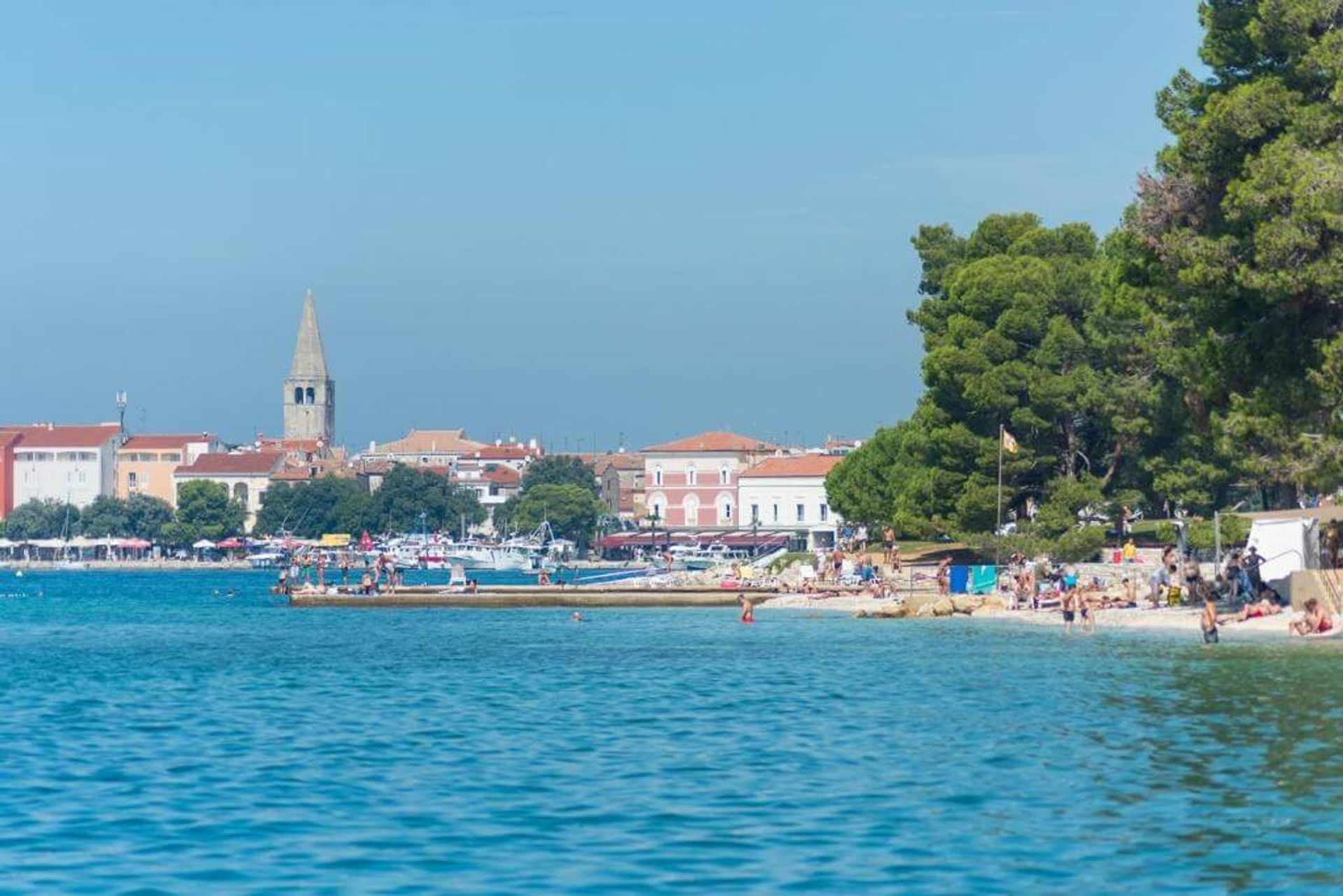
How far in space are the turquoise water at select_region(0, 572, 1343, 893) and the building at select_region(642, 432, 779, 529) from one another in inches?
5598

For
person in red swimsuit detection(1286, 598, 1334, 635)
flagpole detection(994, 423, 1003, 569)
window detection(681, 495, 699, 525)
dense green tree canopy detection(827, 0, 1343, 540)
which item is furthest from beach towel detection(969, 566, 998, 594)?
window detection(681, 495, 699, 525)

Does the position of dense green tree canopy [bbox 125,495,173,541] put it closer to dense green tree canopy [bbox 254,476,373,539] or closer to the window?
dense green tree canopy [bbox 254,476,373,539]

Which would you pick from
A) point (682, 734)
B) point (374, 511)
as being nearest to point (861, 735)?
point (682, 734)

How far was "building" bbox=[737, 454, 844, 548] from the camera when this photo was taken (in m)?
170

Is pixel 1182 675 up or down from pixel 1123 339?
down

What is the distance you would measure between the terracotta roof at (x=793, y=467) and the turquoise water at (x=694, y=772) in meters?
128

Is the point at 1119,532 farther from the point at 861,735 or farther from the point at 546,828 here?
Answer: the point at 546,828

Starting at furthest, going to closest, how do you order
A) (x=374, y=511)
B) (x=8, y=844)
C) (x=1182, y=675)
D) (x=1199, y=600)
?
1. (x=374, y=511)
2. (x=1199, y=600)
3. (x=1182, y=675)
4. (x=8, y=844)

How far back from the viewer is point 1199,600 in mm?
46062

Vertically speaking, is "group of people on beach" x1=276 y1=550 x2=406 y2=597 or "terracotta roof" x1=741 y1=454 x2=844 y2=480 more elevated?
"terracotta roof" x1=741 y1=454 x2=844 y2=480

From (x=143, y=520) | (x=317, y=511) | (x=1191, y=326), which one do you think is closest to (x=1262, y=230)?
(x=1191, y=326)

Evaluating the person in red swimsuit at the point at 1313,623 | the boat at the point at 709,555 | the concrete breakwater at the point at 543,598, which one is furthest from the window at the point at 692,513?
the person in red swimsuit at the point at 1313,623

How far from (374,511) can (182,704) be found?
15645 cm

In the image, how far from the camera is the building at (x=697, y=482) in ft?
605
